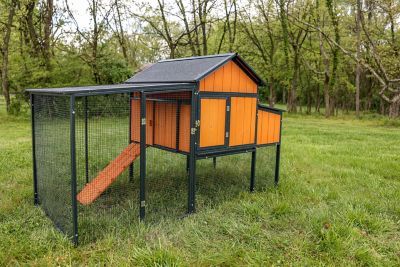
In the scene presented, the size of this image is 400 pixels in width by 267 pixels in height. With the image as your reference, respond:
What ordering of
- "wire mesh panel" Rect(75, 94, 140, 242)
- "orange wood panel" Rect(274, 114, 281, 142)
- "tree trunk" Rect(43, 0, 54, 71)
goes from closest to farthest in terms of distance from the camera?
→ "wire mesh panel" Rect(75, 94, 140, 242)
"orange wood panel" Rect(274, 114, 281, 142)
"tree trunk" Rect(43, 0, 54, 71)

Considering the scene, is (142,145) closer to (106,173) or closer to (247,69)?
(106,173)

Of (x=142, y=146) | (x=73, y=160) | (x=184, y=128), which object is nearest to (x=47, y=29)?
(x=184, y=128)

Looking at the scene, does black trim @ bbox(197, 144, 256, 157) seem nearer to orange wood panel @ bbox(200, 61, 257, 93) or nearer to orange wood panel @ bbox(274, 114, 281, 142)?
orange wood panel @ bbox(274, 114, 281, 142)

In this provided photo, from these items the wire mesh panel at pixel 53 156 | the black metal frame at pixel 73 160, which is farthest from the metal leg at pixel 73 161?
the wire mesh panel at pixel 53 156

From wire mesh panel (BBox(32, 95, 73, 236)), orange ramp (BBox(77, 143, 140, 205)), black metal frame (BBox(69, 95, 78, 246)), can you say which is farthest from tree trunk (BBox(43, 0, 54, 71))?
black metal frame (BBox(69, 95, 78, 246))

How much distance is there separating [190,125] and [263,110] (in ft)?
5.23

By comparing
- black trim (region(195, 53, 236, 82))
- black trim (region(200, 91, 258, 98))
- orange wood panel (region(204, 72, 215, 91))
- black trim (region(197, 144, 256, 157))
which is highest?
black trim (region(195, 53, 236, 82))

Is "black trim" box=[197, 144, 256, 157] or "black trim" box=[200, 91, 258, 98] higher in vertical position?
"black trim" box=[200, 91, 258, 98]

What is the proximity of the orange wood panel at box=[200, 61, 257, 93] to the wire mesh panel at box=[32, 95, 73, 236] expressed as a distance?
1804mm

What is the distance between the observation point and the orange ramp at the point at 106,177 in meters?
4.31

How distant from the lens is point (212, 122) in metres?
4.57

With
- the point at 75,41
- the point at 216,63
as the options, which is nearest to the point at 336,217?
the point at 216,63

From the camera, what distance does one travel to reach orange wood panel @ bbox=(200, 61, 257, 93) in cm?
446

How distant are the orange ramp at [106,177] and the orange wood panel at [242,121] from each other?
4.85 feet
